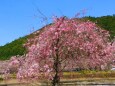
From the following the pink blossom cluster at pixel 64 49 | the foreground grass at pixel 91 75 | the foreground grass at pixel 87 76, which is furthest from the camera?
the foreground grass at pixel 91 75

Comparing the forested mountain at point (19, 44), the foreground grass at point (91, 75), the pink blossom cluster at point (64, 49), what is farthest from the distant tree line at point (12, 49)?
the pink blossom cluster at point (64, 49)

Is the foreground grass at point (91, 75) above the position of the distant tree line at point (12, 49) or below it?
below

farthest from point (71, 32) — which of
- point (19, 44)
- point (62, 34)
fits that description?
point (19, 44)

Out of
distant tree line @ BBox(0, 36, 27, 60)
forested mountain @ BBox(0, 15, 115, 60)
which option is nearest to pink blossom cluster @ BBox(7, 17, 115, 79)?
forested mountain @ BBox(0, 15, 115, 60)

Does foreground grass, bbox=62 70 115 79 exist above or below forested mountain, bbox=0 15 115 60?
below

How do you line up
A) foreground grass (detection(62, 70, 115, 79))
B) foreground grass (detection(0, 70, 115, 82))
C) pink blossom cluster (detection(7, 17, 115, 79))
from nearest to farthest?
pink blossom cluster (detection(7, 17, 115, 79)) < foreground grass (detection(0, 70, 115, 82)) < foreground grass (detection(62, 70, 115, 79))

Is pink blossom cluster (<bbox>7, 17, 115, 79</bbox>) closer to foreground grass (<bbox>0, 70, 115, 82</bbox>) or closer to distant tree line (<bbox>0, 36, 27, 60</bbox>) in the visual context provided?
foreground grass (<bbox>0, 70, 115, 82</bbox>)

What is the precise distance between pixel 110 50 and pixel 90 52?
5.06 feet

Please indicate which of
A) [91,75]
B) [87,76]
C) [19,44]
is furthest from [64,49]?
[19,44]

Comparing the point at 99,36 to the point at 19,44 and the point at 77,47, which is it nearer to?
the point at 77,47

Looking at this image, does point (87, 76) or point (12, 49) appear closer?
point (87, 76)

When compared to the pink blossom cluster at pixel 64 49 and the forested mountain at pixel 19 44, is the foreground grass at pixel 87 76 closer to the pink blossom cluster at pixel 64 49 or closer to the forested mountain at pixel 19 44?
the pink blossom cluster at pixel 64 49

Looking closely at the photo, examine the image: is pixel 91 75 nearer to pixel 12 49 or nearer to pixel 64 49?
pixel 64 49

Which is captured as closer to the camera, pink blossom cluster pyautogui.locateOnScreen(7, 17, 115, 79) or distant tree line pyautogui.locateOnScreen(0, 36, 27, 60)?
pink blossom cluster pyautogui.locateOnScreen(7, 17, 115, 79)
